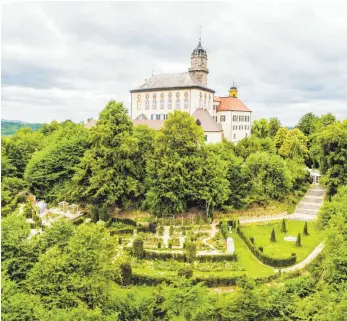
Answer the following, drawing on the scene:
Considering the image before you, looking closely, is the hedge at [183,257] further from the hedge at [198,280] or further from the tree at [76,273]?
the tree at [76,273]

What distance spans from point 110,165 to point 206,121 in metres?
18.9

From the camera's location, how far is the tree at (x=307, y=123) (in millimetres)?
58562

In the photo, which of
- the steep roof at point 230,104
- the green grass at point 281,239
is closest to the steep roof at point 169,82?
the steep roof at point 230,104

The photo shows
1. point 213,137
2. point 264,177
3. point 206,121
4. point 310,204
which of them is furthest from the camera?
point 206,121

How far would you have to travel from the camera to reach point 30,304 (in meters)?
12.7

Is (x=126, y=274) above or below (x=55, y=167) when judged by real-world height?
below

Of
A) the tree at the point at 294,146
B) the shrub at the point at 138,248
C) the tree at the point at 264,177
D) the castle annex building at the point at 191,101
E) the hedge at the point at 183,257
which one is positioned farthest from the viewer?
the castle annex building at the point at 191,101

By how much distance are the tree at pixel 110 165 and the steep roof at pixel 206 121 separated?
15.3 meters

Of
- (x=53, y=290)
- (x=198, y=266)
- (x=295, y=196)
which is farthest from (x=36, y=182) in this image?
(x=295, y=196)

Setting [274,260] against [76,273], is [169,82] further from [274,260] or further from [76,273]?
[76,273]

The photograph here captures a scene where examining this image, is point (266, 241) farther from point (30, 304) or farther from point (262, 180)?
point (30, 304)

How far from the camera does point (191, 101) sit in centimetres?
5131

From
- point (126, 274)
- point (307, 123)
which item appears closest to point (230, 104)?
point (307, 123)

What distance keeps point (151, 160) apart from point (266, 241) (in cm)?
1176
